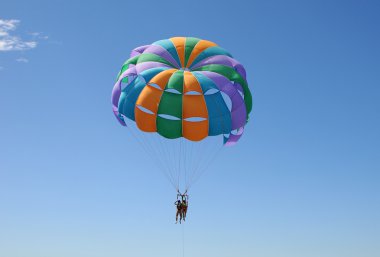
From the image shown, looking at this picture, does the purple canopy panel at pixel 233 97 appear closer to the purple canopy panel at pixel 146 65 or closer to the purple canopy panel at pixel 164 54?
the purple canopy panel at pixel 164 54

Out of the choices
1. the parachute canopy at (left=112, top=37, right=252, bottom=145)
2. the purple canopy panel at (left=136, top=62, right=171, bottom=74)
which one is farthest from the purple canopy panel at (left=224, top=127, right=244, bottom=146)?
the purple canopy panel at (left=136, top=62, right=171, bottom=74)

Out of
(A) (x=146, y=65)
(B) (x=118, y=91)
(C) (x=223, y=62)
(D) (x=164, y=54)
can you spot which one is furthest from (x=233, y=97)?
(B) (x=118, y=91)

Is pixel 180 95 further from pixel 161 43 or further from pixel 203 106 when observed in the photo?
pixel 161 43

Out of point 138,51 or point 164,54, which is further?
point 138,51

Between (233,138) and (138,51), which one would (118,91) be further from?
(233,138)

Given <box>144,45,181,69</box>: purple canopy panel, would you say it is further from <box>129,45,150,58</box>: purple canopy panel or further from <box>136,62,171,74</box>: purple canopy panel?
<box>129,45,150,58</box>: purple canopy panel

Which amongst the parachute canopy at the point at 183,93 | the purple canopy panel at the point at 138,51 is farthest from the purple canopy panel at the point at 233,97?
the purple canopy panel at the point at 138,51

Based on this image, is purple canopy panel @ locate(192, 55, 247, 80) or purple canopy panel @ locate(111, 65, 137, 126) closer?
purple canopy panel @ locate(111, 65, 137, 126)

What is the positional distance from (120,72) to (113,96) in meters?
1.35

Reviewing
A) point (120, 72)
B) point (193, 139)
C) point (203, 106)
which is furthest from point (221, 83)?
point (120, 72)

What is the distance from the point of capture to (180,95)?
22828 millimetres

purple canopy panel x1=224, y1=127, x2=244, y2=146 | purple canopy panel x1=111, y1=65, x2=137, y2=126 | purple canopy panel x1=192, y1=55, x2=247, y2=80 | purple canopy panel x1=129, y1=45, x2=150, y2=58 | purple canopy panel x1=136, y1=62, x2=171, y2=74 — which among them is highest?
purple canopy panel x1=129, y1=45, x2=150, y2=58

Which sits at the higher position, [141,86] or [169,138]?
[141,86]

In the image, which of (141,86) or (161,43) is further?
(161,43)
